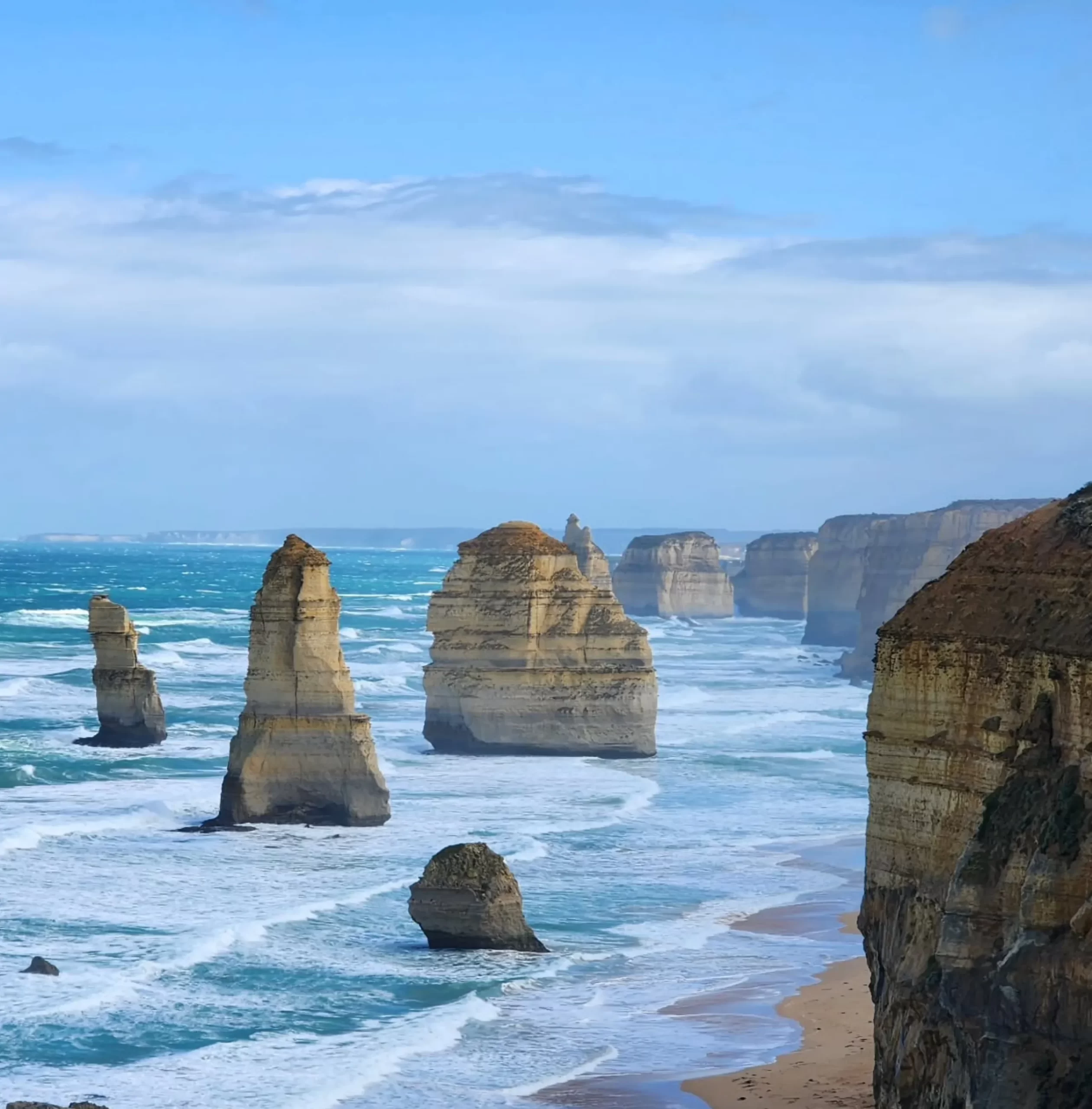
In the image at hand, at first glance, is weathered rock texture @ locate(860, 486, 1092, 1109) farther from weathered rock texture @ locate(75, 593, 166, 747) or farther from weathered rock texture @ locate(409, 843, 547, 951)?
weathered rock texture @ locate(75, 593, 166, 747)

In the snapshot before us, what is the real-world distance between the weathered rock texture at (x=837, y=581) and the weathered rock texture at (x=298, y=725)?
7785cm

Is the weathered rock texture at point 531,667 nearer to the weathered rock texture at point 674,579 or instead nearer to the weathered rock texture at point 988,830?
the weathered rock texture at point 988,830

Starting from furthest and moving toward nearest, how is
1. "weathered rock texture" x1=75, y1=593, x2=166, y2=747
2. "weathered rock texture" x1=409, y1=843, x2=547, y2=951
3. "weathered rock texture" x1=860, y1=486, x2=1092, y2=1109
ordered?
"weathered rock texture" x1=75, y1=593, x2=166, y2=747, "weathered rock texture" x1=409, y1=843, x2=547, y2=951, "weathered rock texture" x1=860, y1=486, x2=1092, y2=1109

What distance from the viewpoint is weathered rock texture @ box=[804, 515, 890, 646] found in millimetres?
119125

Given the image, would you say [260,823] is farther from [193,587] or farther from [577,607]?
[193,587]

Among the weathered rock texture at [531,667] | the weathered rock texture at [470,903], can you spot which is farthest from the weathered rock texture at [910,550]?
the weathered rock texture at [470,903]

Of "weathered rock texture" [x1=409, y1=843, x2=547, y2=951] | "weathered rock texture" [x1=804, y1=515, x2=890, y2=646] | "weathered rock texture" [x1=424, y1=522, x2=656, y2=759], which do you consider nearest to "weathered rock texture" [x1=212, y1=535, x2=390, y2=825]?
"weathered rock texture" [x1=409, y1=843, x2=547, y2=951]

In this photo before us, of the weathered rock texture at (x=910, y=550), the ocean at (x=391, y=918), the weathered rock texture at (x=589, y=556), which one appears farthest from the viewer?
the weathered rock texture at (x=589, y=556)

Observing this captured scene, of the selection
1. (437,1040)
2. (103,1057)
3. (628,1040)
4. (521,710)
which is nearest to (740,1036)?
(628,1040)

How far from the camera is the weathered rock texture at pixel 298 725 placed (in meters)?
40.8

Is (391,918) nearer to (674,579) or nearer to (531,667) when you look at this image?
(531,667)

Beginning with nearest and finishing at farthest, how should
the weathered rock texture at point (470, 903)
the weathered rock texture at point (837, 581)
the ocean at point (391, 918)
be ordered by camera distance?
the ocean at point (391, 918), the weathered rock texture at point (470, 903), the weathered rock texture at point (837, 581)

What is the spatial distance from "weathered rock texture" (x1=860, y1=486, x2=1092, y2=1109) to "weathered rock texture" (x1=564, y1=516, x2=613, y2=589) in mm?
88318

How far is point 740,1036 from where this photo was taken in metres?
26.6
